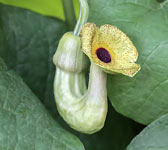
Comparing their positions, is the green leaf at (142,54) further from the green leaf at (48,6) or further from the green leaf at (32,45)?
A: the green leaf at (48,6)

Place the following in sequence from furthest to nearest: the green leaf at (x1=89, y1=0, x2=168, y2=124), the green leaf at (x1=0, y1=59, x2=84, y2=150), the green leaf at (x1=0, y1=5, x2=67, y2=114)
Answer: the green leaf at (x1=0, y1=5, x2=67, y2=114)
the green leaf at (x1=89, y1=0, x2=168, y2=124)
the green leaf at (x1=0, y1=59, x2=84, y2=150)

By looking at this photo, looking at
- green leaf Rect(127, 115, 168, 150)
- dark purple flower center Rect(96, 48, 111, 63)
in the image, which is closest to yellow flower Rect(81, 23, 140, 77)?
dark purple flower center Rect(96, 48, 111, 63)

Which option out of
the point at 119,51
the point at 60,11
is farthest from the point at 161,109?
the point at 60,11

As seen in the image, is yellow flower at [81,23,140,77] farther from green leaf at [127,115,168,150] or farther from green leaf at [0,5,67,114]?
green leaf at [0,5,67,114]

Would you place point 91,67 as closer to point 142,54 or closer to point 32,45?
point 142,54

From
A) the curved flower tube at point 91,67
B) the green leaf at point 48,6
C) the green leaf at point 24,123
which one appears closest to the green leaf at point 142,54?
the curved flower tube at point 91,67

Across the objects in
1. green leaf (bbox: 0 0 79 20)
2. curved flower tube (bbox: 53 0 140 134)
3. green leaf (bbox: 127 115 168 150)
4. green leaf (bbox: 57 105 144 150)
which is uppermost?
curved flower tube (bbox: 53 0 140 134)

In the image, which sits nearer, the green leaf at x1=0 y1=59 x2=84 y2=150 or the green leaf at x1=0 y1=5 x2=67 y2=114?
the green leaf at x1=0 y1=59 x2=84 y2=150

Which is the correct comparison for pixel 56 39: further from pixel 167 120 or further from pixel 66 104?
pixel 167 120
